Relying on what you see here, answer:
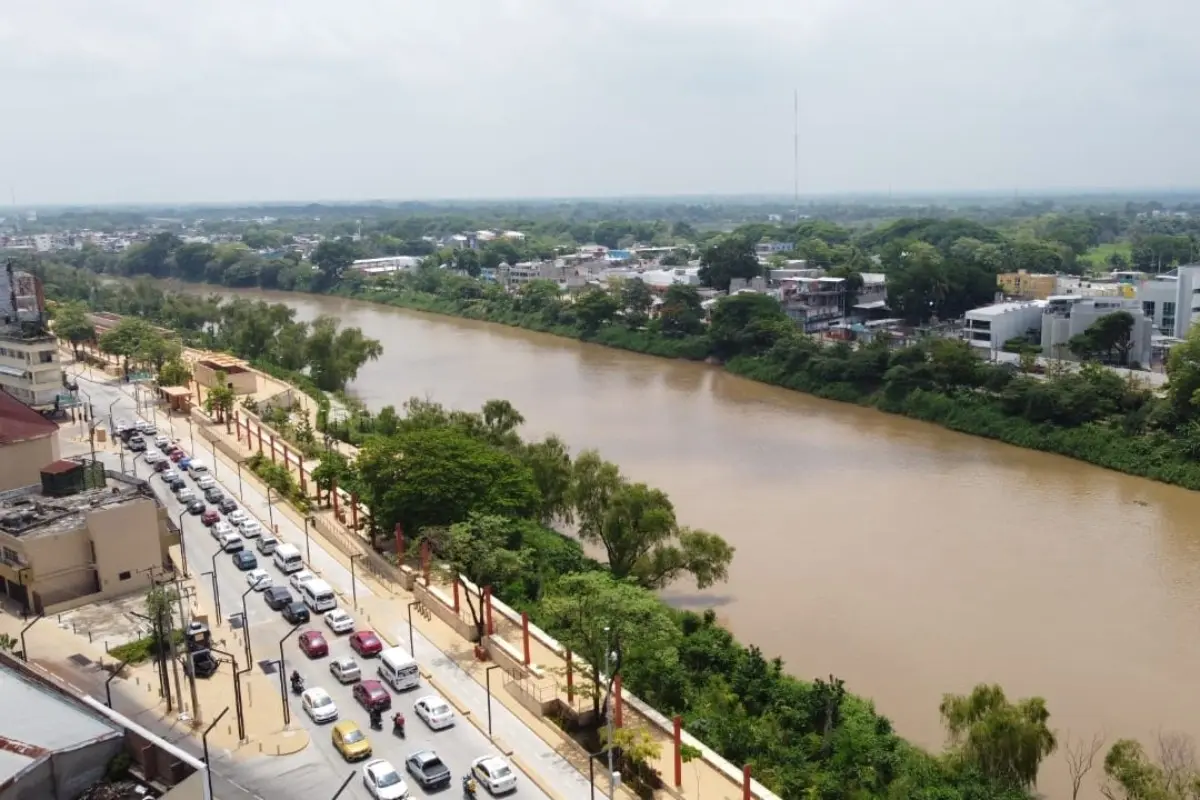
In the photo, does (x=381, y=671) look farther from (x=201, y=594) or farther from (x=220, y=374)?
(x=220, y=374)

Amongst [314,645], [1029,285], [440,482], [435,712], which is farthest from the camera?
[1029,285]

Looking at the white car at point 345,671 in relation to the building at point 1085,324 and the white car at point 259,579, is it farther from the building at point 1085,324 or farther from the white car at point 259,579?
the building at point 1085,324

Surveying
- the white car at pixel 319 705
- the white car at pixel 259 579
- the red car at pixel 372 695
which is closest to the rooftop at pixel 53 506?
the white car at pixel 259 579

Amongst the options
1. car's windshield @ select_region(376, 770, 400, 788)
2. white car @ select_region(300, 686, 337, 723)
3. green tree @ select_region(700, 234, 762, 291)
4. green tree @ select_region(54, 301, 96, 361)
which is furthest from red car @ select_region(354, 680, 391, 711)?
green tree @ select_region(700, 234, 762, 291)

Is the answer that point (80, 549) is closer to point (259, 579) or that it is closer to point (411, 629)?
point (259, 579)

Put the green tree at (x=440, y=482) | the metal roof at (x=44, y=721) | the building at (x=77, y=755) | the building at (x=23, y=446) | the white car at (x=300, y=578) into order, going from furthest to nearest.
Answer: the building at (x=23, y=446) < the green tree at (x=440, y=482) < the white car at (x=300, y=578) < the metal roof at (x=44, y=721) < the building at (x=77, y=755)

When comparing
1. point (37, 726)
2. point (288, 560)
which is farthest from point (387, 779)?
point (288, 560)

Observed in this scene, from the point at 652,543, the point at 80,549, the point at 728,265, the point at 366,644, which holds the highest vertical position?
the point at 728,265
